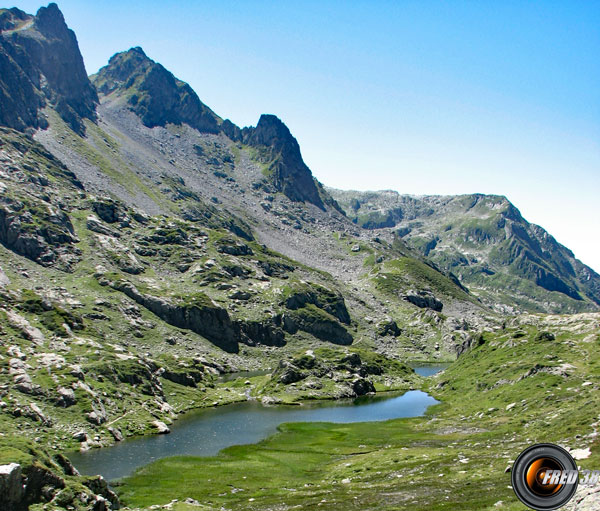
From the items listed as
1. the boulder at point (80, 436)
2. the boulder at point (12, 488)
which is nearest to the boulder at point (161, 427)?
the boulder at point (80, 436)

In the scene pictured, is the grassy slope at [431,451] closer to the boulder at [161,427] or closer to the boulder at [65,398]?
the boulder at [161,427]

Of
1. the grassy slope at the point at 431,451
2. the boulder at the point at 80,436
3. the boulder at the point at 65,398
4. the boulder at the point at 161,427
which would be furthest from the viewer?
the boulder at the point at 161,427

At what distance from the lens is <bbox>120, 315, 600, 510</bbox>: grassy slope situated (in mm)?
49781

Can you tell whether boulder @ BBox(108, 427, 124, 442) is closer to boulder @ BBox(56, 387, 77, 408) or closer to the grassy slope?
boulder @ BBox(56, 387, 77, 408)

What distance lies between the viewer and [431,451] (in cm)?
7406

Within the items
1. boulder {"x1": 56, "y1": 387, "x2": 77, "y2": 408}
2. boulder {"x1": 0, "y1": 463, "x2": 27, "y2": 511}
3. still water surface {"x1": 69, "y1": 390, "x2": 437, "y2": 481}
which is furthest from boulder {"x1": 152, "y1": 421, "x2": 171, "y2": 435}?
boulder {"x1": 0, "y1": 463, "x2": 27, "y2": 511}

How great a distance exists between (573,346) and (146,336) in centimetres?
15688

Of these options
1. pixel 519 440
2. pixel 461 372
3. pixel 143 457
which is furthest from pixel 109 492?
pixel 461 372

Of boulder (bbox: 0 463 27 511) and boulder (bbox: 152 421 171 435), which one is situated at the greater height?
boulder (bbox: 0 463 27 511)

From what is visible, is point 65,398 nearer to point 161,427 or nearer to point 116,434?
point 116,434

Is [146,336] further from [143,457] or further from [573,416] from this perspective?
[573,416]

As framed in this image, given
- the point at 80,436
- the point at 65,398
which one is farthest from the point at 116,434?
the point at 65,398

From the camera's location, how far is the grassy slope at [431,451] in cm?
4978

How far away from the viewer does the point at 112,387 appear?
375 feet
